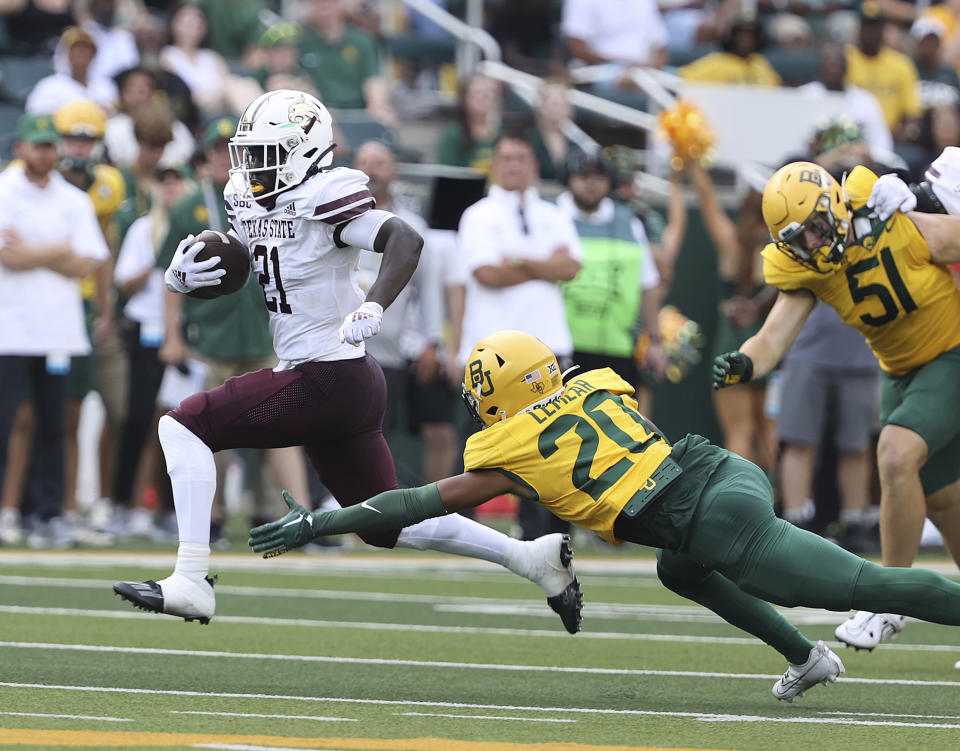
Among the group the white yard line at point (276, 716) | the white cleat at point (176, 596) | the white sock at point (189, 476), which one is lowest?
the white yard line at point (276, 716)

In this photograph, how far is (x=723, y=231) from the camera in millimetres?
11391

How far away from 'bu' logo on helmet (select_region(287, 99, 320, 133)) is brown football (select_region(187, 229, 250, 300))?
460 millimetres

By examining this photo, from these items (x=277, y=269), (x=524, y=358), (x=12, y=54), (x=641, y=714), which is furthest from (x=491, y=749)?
(x=12, y=54)

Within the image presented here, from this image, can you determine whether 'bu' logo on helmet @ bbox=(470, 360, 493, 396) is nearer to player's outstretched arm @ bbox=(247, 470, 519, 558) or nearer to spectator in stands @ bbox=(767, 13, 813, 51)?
player's outstretched arm @ bbox=(247, 470, 519, 558)

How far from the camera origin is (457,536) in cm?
611

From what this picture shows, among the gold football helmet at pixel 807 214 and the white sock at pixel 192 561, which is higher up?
the gold football helmet at pixel 807 214

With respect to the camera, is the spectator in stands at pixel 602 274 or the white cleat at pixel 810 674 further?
the spectator in stands at pixel 602 274

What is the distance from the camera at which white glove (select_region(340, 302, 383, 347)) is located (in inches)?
213

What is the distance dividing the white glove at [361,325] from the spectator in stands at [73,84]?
6912 millimetres

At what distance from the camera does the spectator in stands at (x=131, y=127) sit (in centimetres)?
1170

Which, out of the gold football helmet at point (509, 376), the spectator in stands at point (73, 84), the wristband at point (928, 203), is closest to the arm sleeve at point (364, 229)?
the gold football helmet at point (509, 376)

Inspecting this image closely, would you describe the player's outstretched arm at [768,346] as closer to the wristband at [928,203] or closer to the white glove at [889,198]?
the white glove at [889,198]

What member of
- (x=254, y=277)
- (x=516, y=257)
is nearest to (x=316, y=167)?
(x=254, y=277)

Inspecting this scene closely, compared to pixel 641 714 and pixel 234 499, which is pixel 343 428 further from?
pixel 234 499
